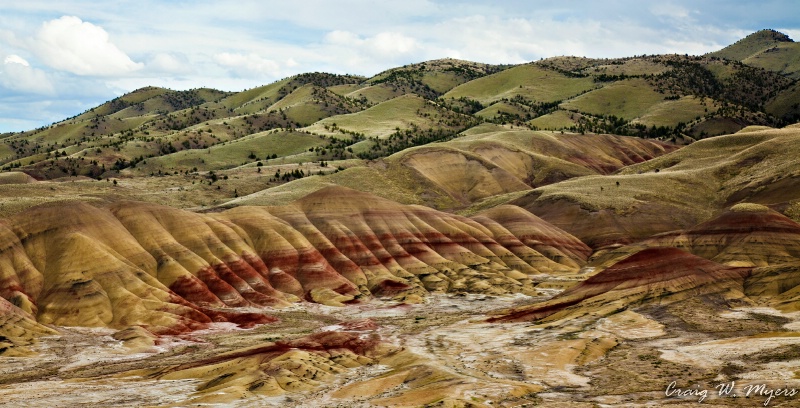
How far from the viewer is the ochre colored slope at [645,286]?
99.1m

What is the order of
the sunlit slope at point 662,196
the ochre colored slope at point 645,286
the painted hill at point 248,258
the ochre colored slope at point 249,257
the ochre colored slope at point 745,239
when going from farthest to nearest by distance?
the sunlit slope at point 662,196 → the ochre colored slope at point 745,239 → the ochre colored slope at point 249,257 → the painted hill at point 248,258 → the ochre colored slope at point 645,286

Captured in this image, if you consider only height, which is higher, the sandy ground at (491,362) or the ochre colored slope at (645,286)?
the ochre colored slope at (645,286)

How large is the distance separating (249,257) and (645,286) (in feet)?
193

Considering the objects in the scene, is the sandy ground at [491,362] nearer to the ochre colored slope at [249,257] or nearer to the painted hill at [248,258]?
the painted hill at [248,258]

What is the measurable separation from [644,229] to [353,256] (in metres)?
67.0

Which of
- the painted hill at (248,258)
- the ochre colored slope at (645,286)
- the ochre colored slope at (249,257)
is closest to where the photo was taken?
the ochre colored slope at (645,286)

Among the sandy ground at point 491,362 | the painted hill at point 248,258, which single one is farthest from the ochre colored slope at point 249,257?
the sandy ground at point 491,362

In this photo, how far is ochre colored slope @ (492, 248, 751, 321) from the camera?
3900 inches

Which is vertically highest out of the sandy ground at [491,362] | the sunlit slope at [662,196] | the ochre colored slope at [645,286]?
the sunlit slope at [662,196]

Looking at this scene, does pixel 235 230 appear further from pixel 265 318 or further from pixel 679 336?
pixel 679 336

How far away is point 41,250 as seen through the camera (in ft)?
355

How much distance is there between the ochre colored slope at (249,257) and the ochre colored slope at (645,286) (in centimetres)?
2382

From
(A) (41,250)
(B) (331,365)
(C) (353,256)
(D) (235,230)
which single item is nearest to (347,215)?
(C) (353,256)

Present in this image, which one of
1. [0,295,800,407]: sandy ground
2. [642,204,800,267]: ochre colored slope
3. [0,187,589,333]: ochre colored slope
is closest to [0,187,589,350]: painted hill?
[0,187,589,333]: ochre colored slope
